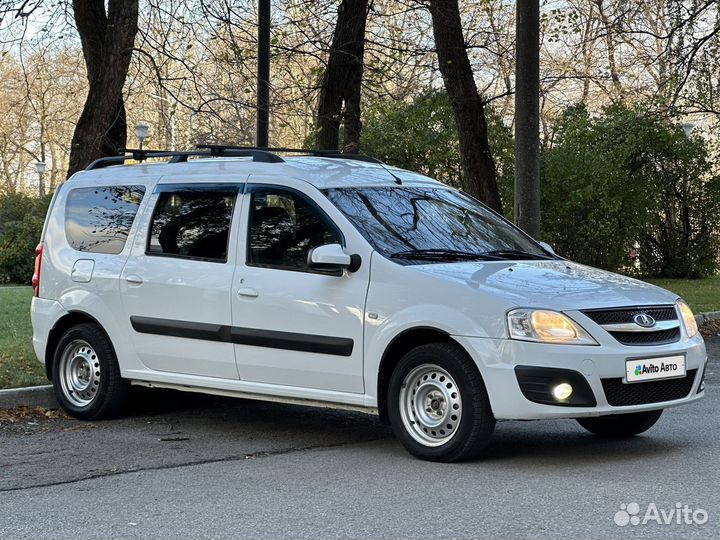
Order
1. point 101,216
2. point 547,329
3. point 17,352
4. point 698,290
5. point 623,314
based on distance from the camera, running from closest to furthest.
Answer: point 547,329 → point 623,314 → point 101,216 → point 17,352 → point 698,290

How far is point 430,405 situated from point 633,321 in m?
1.32

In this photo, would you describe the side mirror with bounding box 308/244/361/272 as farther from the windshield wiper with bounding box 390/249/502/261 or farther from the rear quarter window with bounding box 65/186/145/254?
the rear quarter window with bounding box 65/186/145/254

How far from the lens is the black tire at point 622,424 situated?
313 inches

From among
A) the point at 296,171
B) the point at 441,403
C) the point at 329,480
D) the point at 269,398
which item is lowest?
the point at 329,480

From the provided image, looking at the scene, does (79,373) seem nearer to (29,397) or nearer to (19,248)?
(29,397)

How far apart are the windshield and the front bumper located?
96cm

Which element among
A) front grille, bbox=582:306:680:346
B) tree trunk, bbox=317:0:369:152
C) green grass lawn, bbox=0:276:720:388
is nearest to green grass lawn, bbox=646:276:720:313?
green grass lawn, bbox=0:276:720:388

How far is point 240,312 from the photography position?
318 inches

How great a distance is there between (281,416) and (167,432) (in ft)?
3.34

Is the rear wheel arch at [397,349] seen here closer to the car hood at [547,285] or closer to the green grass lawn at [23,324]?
the car hood at [547,285]

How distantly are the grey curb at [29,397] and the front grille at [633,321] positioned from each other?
481cm

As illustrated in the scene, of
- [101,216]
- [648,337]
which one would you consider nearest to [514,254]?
[648,337]

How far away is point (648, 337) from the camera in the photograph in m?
7.11

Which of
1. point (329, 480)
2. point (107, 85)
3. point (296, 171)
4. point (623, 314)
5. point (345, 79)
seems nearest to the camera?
point (329, 480)
